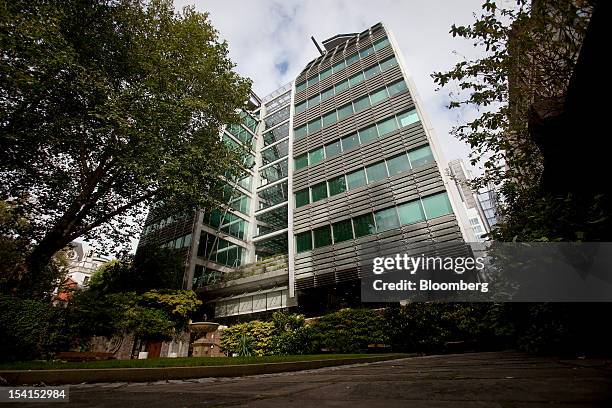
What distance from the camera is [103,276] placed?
71.8 ft

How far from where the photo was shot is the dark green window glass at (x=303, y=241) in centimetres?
1877

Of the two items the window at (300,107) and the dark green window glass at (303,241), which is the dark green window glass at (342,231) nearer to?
the dark green window glass at (303,241)

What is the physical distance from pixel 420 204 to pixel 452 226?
7.16 ft

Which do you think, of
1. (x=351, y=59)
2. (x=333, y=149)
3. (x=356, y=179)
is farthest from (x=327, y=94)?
(x=356, y=179)

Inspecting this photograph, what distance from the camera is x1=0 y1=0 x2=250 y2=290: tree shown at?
10953 mm

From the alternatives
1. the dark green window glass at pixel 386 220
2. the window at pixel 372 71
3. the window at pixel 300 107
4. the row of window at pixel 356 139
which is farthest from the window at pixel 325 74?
the dark green window glass at pixel 386 220

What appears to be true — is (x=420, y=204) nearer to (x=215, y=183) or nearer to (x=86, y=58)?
(x=215, y=183)

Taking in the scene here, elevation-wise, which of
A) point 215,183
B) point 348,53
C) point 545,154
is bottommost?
point 545,154

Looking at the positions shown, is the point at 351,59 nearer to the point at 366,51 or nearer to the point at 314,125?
the point at 366,51

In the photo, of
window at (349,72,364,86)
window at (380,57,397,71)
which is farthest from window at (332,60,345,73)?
window at (380,57,397,71)

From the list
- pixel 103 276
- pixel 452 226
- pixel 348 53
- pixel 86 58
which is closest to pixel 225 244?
pixel 103 276

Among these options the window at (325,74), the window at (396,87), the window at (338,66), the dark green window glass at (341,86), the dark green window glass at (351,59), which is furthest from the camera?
the window at (325,74)

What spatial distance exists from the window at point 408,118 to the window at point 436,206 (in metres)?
5.68

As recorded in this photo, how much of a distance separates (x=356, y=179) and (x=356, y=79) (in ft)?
31.6
